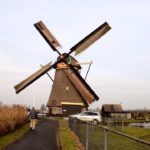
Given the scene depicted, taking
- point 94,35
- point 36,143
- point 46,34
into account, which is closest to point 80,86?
point 46,34

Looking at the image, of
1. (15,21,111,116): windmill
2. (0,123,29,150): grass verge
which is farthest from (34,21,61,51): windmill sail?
(0,123,29,150): grass verge

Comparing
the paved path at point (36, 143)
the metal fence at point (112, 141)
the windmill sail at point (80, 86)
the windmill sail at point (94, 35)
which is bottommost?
the paved path at point (36, 143)

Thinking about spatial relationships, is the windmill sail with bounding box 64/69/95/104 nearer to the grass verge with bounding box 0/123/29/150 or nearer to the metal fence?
the grass verge with bounding box 0/123/29/150

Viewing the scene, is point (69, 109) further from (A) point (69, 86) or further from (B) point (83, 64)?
(B) point (83, 64)

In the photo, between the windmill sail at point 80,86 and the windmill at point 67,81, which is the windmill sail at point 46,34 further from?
the windmill sail at point 80,86

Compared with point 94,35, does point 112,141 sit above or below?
below

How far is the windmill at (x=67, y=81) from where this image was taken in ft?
183

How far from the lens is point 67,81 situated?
6619cm

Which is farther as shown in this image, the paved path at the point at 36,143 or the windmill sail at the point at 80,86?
the windmill sail at the point at 80,86

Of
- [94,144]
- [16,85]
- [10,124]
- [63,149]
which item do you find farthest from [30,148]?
[16,85]

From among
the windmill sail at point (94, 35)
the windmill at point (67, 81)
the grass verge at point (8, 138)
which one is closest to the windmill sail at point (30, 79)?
the windmill at point (67, 81)

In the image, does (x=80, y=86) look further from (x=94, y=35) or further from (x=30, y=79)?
(x=94, y=35)

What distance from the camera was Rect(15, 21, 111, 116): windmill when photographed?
55688 mm

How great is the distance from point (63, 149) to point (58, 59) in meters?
42.1
